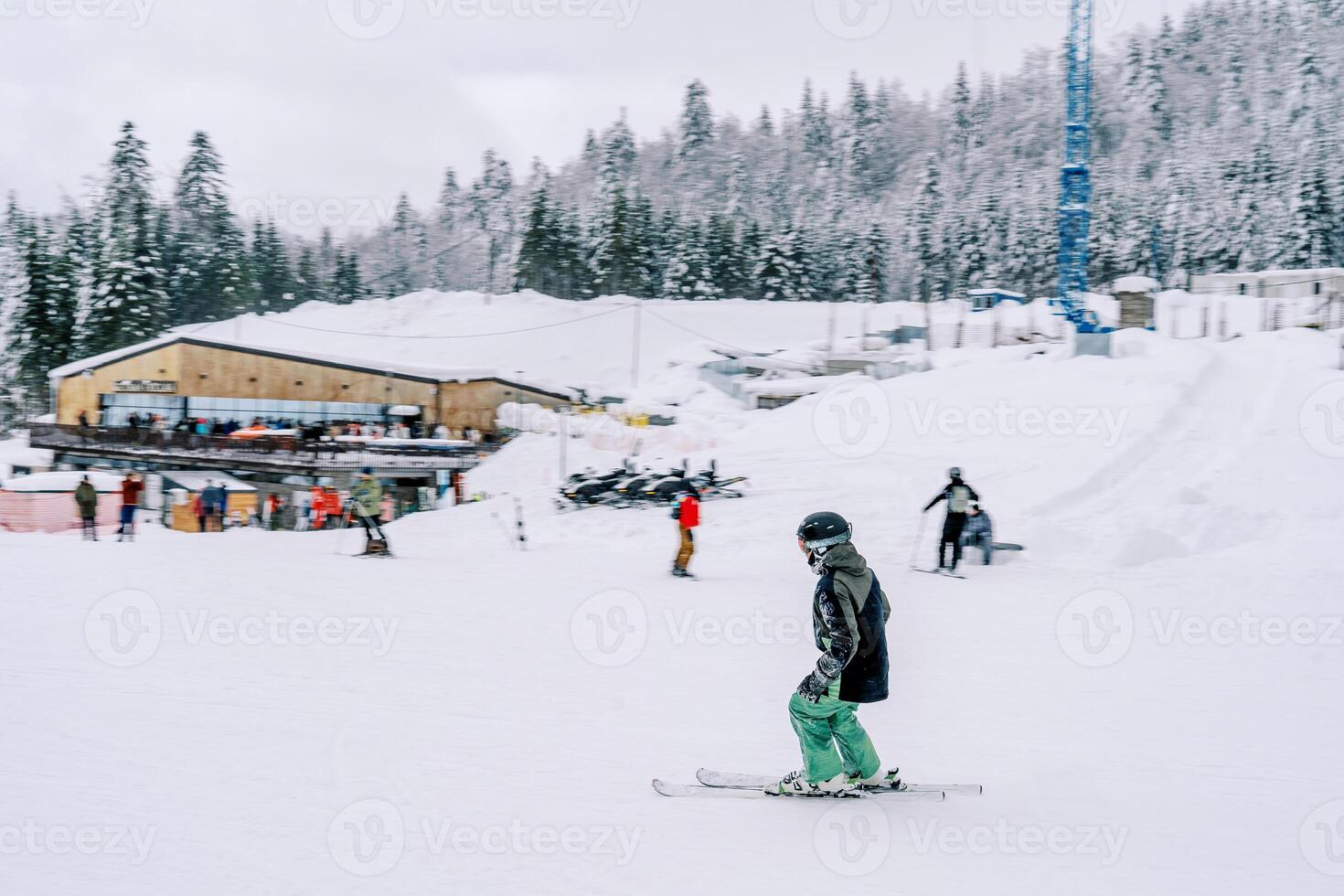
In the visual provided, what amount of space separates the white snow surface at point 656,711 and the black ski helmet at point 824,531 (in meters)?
1.45

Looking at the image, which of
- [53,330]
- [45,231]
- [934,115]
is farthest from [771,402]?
[934,115]

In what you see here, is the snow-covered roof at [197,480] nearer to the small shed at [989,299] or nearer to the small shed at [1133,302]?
the small shed at [1133,302]

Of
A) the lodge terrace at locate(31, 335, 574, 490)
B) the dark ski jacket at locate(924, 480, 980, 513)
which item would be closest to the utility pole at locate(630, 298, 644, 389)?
the lodge terrace at locate(31, 335, 574, 490)

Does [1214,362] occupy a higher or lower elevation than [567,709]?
higher

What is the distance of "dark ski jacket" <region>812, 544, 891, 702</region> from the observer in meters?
4.23

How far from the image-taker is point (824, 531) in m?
4.30

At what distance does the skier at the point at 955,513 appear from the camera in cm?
1256

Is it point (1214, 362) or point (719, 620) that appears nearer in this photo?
point (719, 620)

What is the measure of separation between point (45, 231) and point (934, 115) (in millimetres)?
137990

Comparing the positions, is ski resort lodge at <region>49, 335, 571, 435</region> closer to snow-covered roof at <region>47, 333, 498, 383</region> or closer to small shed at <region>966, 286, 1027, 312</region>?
snow-covered roof at <region>47, 333, 498, 383</region>

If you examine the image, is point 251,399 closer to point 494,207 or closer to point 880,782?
point 880,782

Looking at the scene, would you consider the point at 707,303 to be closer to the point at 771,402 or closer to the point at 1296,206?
the point at 771,402

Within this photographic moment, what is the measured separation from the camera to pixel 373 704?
620cm

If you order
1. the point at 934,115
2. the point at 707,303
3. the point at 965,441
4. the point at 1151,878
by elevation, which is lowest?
the point at 1151,878
